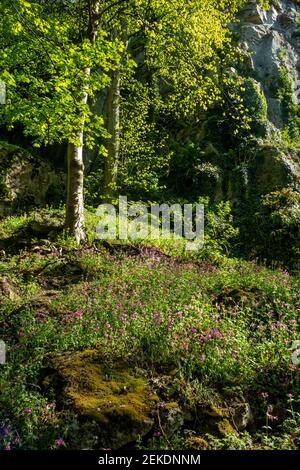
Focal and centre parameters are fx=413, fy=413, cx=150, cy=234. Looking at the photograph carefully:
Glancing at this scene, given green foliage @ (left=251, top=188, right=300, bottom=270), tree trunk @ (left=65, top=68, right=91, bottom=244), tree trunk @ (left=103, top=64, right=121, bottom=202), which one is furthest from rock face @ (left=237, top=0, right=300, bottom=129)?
tree trunk @ (left=65, top=68, right=91, bottom=244)

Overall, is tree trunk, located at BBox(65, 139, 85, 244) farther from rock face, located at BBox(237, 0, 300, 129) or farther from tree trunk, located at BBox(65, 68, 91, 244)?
rock face, located at BBox(237, 0, 300, 129)

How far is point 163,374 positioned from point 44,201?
13817 millimetres

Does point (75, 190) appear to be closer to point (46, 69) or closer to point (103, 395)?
point (46, 69)

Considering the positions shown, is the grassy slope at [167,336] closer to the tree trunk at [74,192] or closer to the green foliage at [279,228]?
the tree trunk at [74,192]

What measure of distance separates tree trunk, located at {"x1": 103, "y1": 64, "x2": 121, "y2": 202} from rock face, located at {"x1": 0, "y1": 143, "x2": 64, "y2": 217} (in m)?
2.62

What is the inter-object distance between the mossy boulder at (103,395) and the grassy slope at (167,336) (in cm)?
19

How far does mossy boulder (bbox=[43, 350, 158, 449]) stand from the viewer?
4.82 metres

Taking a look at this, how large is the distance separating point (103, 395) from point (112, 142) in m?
14.3

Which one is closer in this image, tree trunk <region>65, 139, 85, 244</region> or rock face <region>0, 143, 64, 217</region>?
tree trunk <region>65, 139, 85, 244</region>

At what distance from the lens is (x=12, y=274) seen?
1016 centimetres

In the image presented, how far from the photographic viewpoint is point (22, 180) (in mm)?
17641

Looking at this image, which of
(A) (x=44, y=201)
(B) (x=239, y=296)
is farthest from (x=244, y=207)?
(B) (x=239, y=296)

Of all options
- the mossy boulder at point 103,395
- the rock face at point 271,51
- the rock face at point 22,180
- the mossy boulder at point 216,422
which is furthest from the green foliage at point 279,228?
the mossy boulder at point 103,395

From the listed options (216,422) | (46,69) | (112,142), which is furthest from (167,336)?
(112,142)
